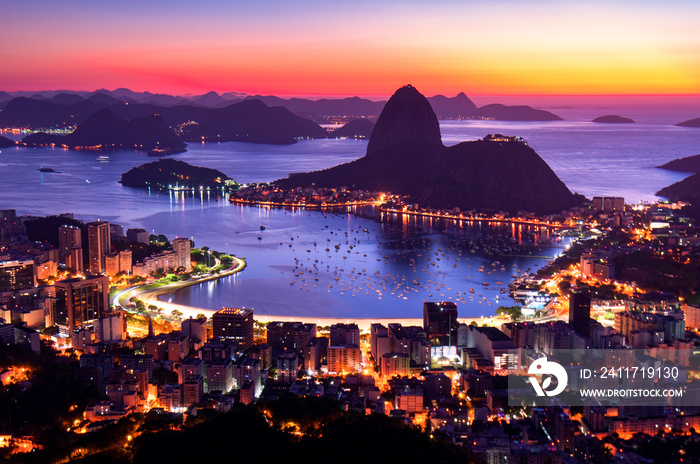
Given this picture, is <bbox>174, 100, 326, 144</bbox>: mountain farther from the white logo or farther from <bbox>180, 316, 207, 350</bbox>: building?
the white logo

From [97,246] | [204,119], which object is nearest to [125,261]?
[97,246]

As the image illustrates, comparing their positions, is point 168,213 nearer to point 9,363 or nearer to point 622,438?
point 9,363

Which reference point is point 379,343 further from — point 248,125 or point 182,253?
point 248,125

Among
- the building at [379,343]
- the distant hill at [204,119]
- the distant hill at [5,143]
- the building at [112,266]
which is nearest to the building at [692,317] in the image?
the building at [379,343]

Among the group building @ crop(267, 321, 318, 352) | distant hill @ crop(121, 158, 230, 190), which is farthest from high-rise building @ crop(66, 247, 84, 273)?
distant hill @ crop(121, 158, 230, 190)

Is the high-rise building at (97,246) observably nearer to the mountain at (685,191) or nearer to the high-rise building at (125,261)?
the high-rise building at (125,261)

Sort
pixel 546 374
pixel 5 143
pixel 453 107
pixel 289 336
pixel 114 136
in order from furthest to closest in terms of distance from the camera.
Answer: pixel 453 107 < pixel 114 136 < pixel 5 143 < pixel 289 336 < pixel 546 374
